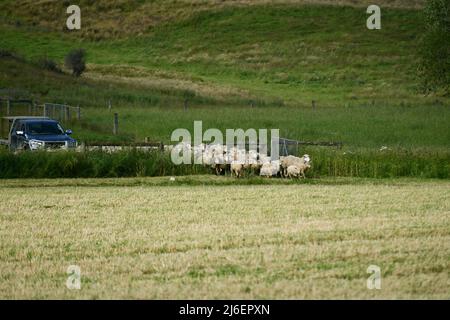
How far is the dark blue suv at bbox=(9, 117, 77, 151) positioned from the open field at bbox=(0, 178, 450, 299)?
7.60m

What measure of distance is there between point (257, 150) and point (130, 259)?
18204mm

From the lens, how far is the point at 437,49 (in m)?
46.3

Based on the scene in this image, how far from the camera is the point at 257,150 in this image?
32906 mm

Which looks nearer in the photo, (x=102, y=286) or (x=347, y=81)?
(x=102, y=286)

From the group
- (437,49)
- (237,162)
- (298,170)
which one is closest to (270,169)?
(298,170)

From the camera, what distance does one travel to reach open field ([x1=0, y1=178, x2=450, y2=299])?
12977 mm

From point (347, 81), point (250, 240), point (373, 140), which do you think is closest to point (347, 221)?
point (250, 240)

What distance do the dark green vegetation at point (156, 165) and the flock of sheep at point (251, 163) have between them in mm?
360

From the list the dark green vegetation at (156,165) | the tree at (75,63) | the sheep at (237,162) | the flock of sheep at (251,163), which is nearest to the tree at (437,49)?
the dark green vegetation at (156,165)

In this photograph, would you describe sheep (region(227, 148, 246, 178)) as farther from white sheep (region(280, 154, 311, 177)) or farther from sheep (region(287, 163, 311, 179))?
sheep (region(287, 163, 311, 179))

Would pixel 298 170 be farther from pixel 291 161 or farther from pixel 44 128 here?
pixel 44 128

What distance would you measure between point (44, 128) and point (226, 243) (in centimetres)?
1970

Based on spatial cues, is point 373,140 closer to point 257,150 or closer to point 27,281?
point 257,150

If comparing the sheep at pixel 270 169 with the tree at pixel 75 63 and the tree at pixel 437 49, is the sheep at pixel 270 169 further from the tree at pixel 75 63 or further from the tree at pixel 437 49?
the tree at pixel 75 63
